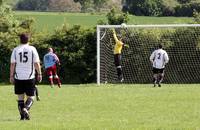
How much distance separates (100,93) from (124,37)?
11.0 meters

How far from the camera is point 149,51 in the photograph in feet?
117

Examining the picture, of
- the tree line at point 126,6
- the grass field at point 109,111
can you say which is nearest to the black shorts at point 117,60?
the grass field at point 109,111

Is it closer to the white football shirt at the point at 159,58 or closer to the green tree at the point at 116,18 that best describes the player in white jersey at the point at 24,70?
the white football shirt at the point at 159,58

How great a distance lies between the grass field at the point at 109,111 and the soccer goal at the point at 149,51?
905cm

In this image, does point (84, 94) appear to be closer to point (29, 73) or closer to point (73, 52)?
point (29, 73)

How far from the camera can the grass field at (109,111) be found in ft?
45.7

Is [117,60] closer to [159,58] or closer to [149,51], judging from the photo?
[149,51]

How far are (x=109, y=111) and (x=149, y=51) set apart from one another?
17.9 m

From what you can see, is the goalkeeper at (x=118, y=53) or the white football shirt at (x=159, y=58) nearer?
the white football shirt at (x=159, y=58)

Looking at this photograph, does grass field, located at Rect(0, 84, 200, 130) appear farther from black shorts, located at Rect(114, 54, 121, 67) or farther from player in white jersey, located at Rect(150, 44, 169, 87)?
black shorts, located at Rect(114, 54, 121, 67)

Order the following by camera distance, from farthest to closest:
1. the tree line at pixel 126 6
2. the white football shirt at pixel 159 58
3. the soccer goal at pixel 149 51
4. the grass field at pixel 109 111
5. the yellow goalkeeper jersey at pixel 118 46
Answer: the tree line at pixel 126 6 → the soccer goal at pixel 149 51 → the yellow goalkeeper jersey at pixel 118 46 → the white football shirt at pixel 159 58 → the grass field at pixel 109 111

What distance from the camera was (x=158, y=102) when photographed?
2055 cm

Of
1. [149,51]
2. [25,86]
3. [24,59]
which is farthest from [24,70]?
[149,51]

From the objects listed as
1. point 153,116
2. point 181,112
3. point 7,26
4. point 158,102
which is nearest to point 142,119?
point 153,116
